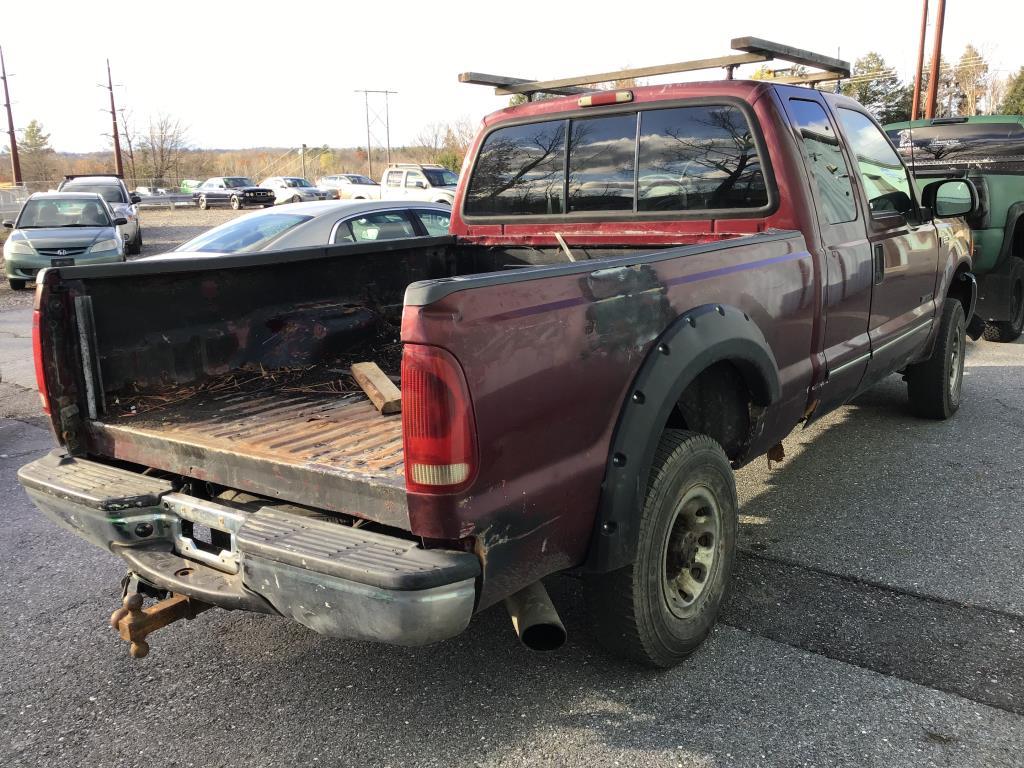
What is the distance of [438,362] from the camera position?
7.36 ft

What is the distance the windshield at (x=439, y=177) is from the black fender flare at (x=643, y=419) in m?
22.1

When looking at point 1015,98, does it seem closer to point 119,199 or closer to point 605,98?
point 119,199

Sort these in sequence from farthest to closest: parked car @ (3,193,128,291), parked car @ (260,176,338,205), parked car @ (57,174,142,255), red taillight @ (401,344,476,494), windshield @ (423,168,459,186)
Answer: parked car @ (260,176,338,205), windshield @ (423,168,459,186), parked car @ (57,174,142,255), parked car @ (3,193,128,291), red taillight @ (401,344,476,494)

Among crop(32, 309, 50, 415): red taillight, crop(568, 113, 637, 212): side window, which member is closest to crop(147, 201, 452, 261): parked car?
crop(568, 113, 637, 212): side window

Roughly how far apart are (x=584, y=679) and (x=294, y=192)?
36.0m

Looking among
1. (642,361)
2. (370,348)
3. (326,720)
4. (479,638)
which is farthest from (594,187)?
(326,720)

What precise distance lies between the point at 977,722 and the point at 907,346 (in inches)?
110

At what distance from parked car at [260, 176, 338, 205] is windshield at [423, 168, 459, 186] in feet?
27.1

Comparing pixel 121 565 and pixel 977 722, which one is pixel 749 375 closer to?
pixel 977 722

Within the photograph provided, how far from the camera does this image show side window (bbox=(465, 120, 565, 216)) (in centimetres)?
464

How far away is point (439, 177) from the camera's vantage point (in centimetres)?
2497

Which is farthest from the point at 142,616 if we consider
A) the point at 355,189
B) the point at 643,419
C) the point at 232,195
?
the point at 232,195

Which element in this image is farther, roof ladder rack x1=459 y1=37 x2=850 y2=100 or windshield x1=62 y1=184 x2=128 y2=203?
windshield x1=62 y1=184 x2=128 y2=203

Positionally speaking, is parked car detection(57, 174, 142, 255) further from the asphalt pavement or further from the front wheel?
the front wheel
